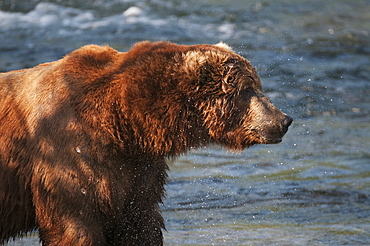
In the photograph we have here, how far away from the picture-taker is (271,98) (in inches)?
448

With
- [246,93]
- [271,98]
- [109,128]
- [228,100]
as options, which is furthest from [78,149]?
[271,98]

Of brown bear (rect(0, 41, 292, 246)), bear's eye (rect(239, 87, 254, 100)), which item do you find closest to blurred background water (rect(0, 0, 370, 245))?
A: brown bear (rect(0, 41, 292, 246))

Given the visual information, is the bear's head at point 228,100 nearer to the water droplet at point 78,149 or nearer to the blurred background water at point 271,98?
the water droplet at point 78,149

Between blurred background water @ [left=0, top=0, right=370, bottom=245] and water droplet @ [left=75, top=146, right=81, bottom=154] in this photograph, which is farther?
blurred background water @ [left=0, top=0, right=370, bottom=245]

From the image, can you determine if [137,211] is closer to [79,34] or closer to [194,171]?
[194,171]

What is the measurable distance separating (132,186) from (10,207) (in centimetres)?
89

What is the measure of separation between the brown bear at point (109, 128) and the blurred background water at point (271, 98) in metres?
1.71

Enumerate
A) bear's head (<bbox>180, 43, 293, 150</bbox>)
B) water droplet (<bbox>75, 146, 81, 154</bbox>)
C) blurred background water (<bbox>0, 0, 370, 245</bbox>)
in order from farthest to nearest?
blurred background water (<bbox>0, 0, 370, 245</bbox>), bear's head (<bbox>180, 43, 293, 150</bbox>), water droplet (<bbox>75, 146, 81, 154</bbox>)

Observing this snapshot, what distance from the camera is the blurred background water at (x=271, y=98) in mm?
7141

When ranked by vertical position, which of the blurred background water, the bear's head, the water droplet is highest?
the bear's head

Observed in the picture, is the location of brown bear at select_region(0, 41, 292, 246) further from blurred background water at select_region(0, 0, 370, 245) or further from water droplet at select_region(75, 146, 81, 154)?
blurred background water at select_region(0, 0, 370, 245)

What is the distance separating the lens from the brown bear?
463 cm

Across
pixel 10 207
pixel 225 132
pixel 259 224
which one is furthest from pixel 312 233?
pixel 10 207

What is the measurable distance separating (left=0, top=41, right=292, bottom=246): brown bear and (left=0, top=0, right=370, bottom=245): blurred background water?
1706 mm
